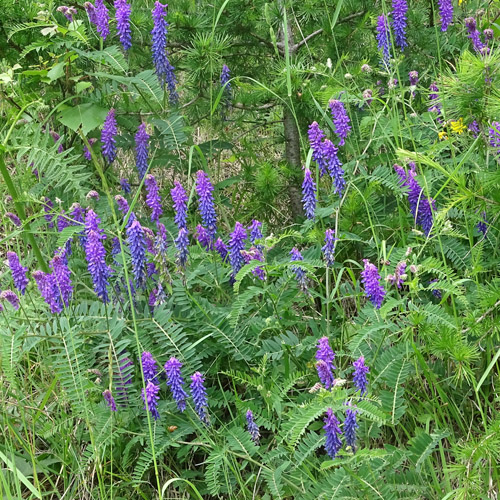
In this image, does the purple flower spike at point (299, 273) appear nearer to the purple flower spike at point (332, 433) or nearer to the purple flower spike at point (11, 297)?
the purple flower spike at point (332, 433)

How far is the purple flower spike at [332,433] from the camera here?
1.96 meters

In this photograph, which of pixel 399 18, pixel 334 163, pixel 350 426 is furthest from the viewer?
pixel 399 18

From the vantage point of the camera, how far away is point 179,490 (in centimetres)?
247

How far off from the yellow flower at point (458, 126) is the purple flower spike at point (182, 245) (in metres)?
1.05

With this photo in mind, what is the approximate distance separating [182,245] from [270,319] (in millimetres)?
391

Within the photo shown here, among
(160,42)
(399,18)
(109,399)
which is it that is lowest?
(109,399)

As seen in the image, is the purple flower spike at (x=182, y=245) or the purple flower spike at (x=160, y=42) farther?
the purple flower spike at (x=160, y=42)

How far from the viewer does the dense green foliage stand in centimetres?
219

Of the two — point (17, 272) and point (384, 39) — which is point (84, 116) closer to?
Result: point (17, 272)

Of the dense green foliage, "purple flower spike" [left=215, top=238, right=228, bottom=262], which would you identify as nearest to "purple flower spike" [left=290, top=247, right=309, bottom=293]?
the dense green foliage

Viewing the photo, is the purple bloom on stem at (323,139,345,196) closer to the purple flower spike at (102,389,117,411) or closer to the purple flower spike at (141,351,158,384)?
the purple flower spike at (141,351,158,384)

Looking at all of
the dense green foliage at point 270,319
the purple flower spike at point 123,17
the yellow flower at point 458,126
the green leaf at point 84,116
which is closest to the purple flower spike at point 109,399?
the dense green foliage at point 270,319

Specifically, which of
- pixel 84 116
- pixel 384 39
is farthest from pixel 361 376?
pixel 84 116

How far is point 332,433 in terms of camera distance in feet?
6.49
